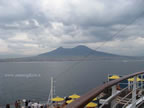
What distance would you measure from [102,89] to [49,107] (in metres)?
8.13

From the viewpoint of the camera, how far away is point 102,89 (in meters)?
0.91

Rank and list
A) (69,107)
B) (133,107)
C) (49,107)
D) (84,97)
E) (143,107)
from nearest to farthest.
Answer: (69,107), (84,97), (133,107), (143,107), (49,107)

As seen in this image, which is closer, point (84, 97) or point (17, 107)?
point (84, 97)

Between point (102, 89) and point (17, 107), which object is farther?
point (17, 107)

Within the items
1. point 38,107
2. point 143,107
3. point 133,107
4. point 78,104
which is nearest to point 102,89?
point 78,104

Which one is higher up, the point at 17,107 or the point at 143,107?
the point at 143,107

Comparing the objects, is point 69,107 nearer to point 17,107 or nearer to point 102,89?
point 102,89

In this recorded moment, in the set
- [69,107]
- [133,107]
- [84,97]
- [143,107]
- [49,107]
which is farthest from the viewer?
[49,107]

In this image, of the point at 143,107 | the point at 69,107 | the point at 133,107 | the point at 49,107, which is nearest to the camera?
the point at 69,107

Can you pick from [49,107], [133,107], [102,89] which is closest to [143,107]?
[133,107]

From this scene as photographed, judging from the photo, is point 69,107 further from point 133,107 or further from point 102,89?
point 133,107

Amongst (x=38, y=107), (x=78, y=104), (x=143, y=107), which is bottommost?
(x=38, y=107)

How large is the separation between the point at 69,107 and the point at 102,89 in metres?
0.33

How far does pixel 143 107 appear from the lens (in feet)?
7.99
